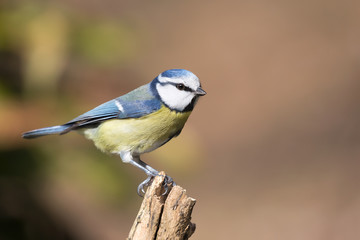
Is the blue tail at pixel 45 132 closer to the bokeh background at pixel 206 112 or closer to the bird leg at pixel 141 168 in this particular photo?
the bird leg at pixel 141 168

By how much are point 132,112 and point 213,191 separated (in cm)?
406

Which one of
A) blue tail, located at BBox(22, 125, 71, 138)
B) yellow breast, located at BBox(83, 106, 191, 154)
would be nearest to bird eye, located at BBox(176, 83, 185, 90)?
yellow breast, located at BBox(83, 106, 191, 154)

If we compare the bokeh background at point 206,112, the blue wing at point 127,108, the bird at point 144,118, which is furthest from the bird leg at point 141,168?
the bokeh background at point 206,112

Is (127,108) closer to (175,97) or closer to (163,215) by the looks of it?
(175,97)

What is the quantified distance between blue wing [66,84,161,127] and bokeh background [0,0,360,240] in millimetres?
997

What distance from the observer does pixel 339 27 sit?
855 centimetres

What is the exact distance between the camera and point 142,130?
2.95 meters

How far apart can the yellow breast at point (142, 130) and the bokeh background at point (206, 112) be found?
109 cm

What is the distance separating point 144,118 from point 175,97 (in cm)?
23

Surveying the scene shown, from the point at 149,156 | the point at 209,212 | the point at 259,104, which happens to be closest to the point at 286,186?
the point at 209,212

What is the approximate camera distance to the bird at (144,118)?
9.48ft

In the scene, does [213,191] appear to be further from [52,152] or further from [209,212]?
[52,152]

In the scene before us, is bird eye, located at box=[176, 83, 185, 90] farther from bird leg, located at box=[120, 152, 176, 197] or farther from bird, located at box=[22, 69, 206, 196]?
bird leg, located at box=[120, 152, 176, 197]

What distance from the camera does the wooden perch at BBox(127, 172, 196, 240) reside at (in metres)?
2.47
